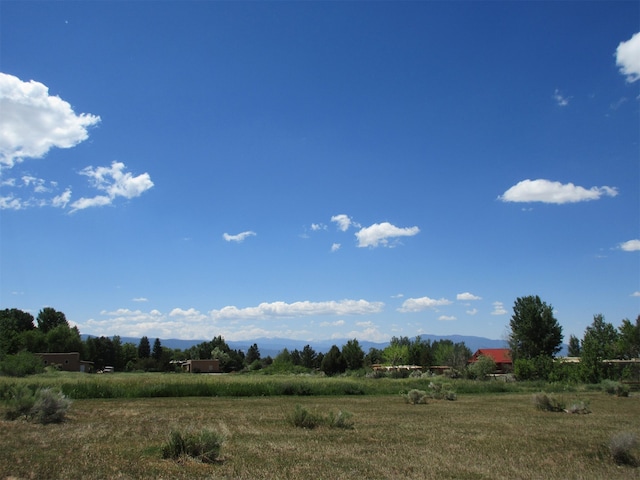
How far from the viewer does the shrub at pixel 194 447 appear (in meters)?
11.6

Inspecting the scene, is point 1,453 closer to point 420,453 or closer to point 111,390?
point 420,453

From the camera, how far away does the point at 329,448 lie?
13.5 m

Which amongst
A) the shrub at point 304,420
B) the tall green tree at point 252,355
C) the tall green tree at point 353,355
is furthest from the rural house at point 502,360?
the shrub at point 304,420

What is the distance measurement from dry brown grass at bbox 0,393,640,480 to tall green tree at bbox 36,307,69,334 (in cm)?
11716

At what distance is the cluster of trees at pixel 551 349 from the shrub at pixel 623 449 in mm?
46635

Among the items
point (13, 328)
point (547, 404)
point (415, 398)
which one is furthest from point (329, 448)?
point (13, 328)

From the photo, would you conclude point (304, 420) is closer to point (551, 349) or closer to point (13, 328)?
point (551, 349)

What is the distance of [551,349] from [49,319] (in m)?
117

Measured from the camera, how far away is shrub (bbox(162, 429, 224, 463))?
1156cm

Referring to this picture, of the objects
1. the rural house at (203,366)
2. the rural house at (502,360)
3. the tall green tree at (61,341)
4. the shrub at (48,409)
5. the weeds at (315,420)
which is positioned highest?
the tall green tree at (61,341)

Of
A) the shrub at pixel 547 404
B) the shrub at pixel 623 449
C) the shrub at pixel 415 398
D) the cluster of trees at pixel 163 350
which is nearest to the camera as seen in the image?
the shrub at pixel 623 449

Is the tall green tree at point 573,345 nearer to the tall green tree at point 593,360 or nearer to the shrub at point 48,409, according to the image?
the tall green tree at point 593,360

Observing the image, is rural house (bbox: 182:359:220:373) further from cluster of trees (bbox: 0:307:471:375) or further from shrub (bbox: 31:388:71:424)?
shrub (bbox: 31:388:71:424)

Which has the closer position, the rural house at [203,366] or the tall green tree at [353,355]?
the tall green tree at [353,355]
